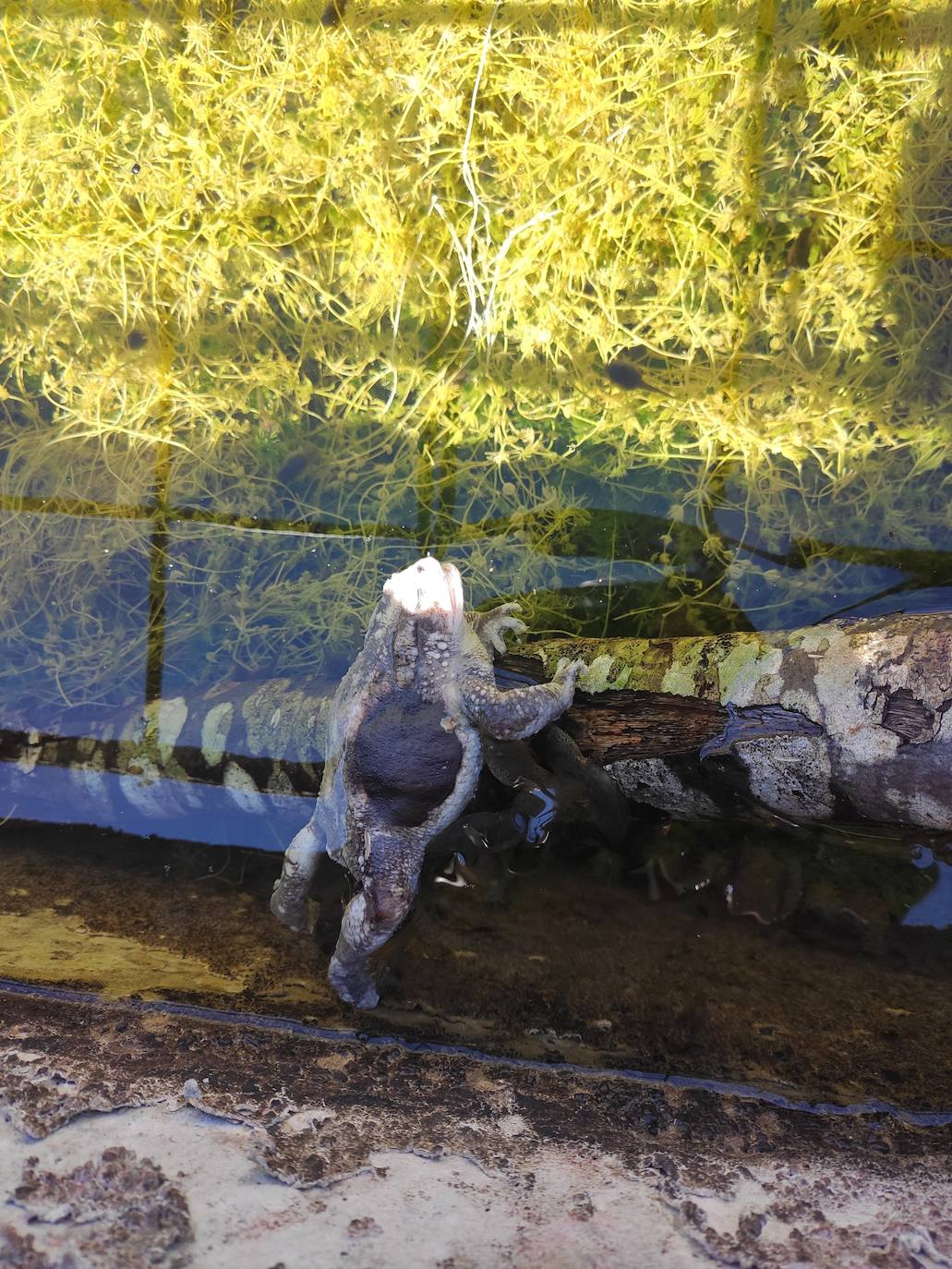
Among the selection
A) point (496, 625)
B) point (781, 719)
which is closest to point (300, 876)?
point (496, 625)

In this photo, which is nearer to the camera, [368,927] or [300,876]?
[368,927]

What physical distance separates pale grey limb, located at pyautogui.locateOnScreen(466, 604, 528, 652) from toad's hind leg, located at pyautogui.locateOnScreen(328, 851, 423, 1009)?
3.25ft

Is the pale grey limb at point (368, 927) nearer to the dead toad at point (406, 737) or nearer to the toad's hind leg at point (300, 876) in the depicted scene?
the dead toad at point (406, 737)

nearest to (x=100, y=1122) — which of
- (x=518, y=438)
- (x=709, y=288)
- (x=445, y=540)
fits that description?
(x=445, y=540)

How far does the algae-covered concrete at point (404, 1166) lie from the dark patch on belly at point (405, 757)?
0.95 meters

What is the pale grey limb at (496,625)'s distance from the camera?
11.8 feet

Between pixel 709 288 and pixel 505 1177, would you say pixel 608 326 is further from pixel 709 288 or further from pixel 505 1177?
pixel 505 1177

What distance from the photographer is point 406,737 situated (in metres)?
3.16

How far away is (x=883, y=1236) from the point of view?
202 centimetres

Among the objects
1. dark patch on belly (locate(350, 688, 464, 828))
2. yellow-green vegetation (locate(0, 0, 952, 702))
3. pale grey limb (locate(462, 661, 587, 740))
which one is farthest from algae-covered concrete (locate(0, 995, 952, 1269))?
yellow-green vegetation (locate(0, 0, 952, 702))

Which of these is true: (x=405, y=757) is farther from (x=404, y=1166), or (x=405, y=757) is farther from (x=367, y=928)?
(x=404, y=1166)

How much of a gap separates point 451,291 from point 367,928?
307cm

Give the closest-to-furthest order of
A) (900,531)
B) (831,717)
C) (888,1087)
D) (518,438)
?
(831,717) → (888,1087) → (900,531) → (518,438)

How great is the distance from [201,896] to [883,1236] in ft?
9.59
